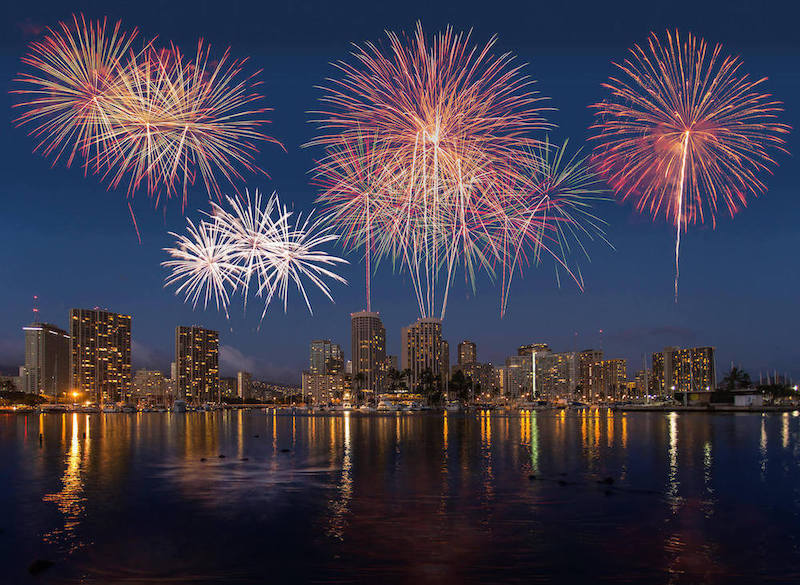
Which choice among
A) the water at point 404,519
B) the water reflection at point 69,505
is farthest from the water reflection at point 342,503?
the water reflection at point 69,505

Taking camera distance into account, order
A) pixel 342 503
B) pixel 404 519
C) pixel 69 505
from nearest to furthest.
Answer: pixel 404 519
pixel 342 503
pixel 69 505

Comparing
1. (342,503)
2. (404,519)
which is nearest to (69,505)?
(342,503)

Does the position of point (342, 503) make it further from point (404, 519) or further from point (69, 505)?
point (69, 505)

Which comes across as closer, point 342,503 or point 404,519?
point 404,519

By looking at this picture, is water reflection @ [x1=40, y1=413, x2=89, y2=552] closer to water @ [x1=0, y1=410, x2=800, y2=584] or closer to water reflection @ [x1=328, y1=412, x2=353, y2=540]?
water @ [x1=0, y1=410, x2=800, y2=584]

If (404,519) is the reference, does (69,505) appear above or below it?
below

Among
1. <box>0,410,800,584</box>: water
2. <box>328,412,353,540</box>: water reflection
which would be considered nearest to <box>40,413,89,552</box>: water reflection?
<box>0,410,800,584</box>: water

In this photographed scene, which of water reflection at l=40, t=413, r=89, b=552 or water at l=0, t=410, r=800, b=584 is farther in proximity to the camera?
water reflection at l=40, t=413, r=89, b=552

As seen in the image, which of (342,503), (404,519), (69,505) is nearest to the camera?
(404,519)

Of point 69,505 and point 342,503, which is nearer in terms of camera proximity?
point 342,503
